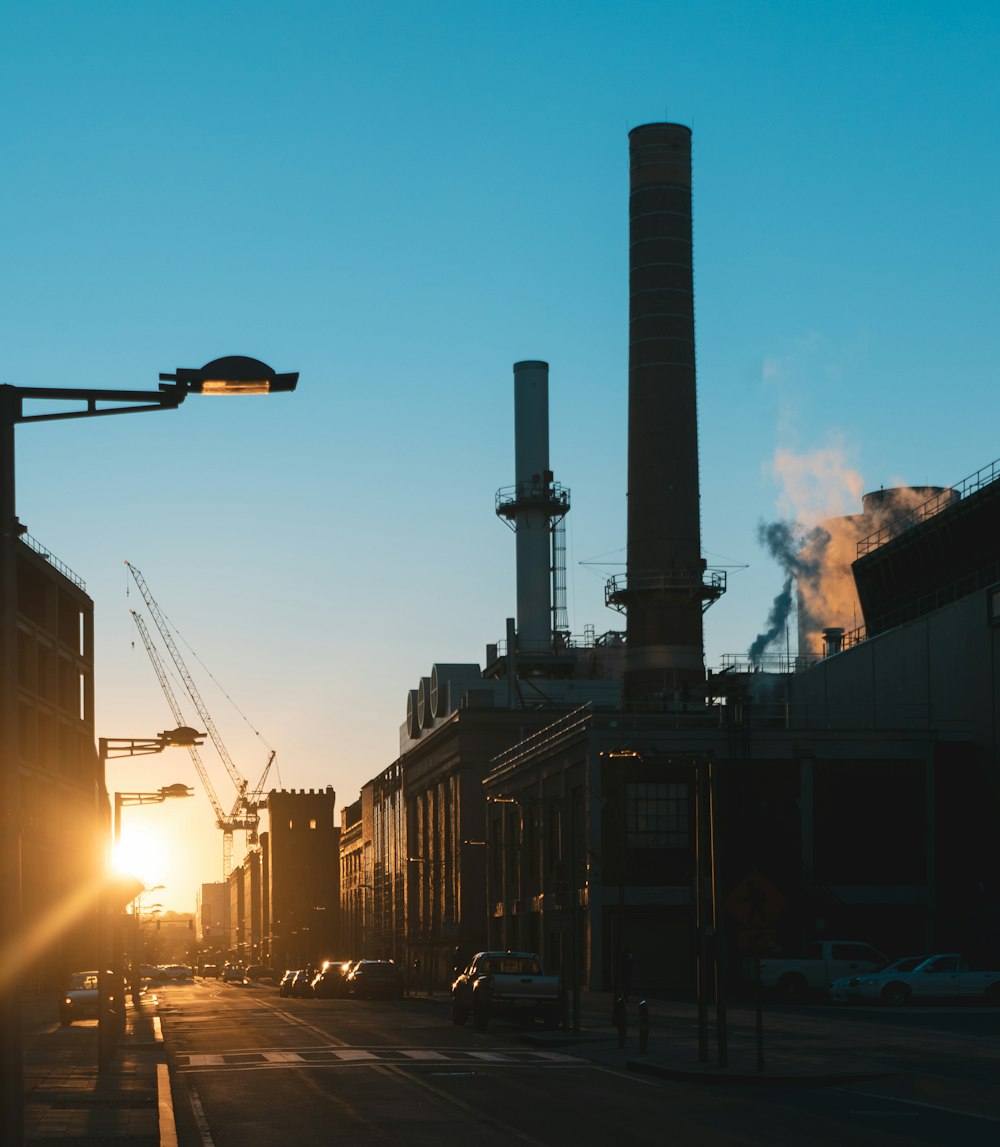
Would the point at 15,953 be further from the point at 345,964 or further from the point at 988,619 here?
the point at 345,964

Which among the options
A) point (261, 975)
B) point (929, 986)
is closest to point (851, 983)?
point (929, 986)

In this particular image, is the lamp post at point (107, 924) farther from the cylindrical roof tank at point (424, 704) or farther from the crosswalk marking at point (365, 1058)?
the cylindrical roof tank at point (424, 704)

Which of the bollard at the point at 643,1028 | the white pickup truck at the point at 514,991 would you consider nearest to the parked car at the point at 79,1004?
the white pickup truck at the point at 514,991

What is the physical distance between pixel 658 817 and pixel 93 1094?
147ft

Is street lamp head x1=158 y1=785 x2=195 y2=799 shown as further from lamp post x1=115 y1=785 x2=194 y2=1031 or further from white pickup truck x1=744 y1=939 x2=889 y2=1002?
white pickup truck x1=744 y1=939 x2=889 y2=1002

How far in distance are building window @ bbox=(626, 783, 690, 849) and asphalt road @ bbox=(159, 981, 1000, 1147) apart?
28269mm

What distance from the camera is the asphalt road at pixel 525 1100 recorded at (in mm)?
20234

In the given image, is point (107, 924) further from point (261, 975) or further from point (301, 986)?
point (261, 975)

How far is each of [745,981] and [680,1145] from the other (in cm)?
4519

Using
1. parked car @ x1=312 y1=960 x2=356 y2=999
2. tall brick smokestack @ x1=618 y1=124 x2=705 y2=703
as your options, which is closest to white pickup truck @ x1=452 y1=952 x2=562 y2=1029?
parked car @ x1=312 y1=960 x2=356 y2=999

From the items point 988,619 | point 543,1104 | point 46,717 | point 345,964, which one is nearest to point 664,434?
point 988,619

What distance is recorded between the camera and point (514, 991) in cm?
4450

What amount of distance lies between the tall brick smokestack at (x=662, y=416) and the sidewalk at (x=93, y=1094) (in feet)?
152

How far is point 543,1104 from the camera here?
24.4m
